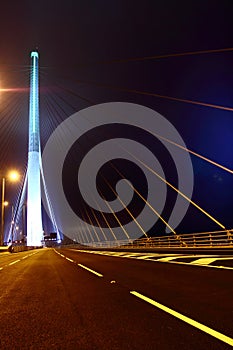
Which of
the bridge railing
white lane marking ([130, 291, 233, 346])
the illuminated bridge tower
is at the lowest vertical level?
white lane marking ([130, 291, 233, 346])

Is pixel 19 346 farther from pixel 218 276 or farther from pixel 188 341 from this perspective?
pixel 218 276

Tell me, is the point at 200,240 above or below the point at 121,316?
above

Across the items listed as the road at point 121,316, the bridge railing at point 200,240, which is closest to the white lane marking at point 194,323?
the road at point 121,316

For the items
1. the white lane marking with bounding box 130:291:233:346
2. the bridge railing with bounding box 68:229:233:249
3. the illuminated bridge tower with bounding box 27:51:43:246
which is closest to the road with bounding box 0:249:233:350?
the white lane marking with bounding box 130:291:233:346

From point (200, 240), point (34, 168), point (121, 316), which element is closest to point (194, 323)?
point (121, 316)

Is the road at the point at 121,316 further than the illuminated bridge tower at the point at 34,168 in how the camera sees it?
No

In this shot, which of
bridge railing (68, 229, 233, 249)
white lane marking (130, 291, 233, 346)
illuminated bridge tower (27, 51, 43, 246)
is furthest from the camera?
illuminated bridge tower (27, 51, 43, 246)

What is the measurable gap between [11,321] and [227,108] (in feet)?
46.3

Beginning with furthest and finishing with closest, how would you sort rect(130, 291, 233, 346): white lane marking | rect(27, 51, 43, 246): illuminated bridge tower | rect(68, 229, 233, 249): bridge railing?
rect(27, 51, 43, 246): illuminated bridge tower < rect(68, 229, 233, 249): bridge railing < rect(130, 291, 233, 346): white lane marking

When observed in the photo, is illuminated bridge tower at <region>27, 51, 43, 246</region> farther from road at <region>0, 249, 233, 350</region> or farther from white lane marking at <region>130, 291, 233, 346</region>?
white lane marking at <region>130, 291, 233, 346</region>

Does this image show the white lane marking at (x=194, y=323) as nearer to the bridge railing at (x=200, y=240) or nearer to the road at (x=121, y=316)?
the road at (x=121, y=316)

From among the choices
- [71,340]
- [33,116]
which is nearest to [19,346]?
[71,340]

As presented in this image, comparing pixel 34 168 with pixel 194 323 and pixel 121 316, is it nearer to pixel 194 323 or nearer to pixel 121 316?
pixel 121 316

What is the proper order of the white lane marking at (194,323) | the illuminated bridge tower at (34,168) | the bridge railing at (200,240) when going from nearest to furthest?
the white lane marking at (194,323) → the bridge railing at (200,240) → the illuminated bridge tower at (34,168)
